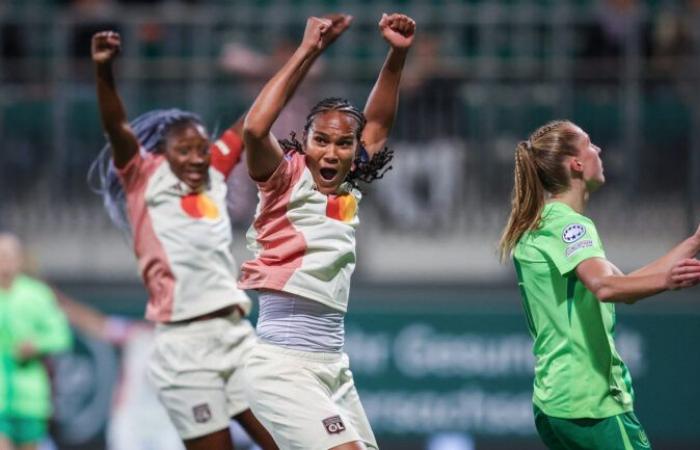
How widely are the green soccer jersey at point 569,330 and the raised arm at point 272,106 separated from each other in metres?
1.10

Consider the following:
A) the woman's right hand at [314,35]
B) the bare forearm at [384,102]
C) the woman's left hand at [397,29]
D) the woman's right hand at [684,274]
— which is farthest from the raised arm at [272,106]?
the woman's right hand at [684,274]

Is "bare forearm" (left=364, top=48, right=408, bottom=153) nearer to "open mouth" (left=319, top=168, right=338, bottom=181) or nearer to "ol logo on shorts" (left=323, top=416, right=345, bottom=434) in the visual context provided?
"open mouth" (left=319, top=168, right=338, bottom=181)

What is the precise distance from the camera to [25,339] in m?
10.3

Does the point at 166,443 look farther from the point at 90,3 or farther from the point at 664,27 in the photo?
the point at 664,27

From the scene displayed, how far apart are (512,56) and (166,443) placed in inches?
168

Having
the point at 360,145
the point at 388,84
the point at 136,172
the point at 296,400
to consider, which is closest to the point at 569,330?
the point at 296,400

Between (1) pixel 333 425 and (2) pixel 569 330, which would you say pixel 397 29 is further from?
(1) pixel 333 425

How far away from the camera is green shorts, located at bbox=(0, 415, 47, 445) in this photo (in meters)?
10.3

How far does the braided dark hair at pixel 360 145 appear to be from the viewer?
5.66 meters

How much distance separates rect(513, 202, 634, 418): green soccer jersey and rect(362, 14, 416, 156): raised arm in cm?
104

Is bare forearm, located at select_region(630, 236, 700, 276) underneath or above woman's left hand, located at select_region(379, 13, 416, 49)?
underneath

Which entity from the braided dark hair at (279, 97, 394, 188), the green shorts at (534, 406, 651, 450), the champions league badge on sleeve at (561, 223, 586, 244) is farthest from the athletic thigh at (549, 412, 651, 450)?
the braided dark hair at (279, 97, 394, 188)

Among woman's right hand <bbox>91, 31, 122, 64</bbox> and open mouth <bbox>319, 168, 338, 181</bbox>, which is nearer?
open mouth <bbox>319, 168, 338, 181</bbox>

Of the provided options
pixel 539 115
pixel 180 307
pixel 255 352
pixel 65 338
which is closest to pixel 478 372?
pixel 539 115
